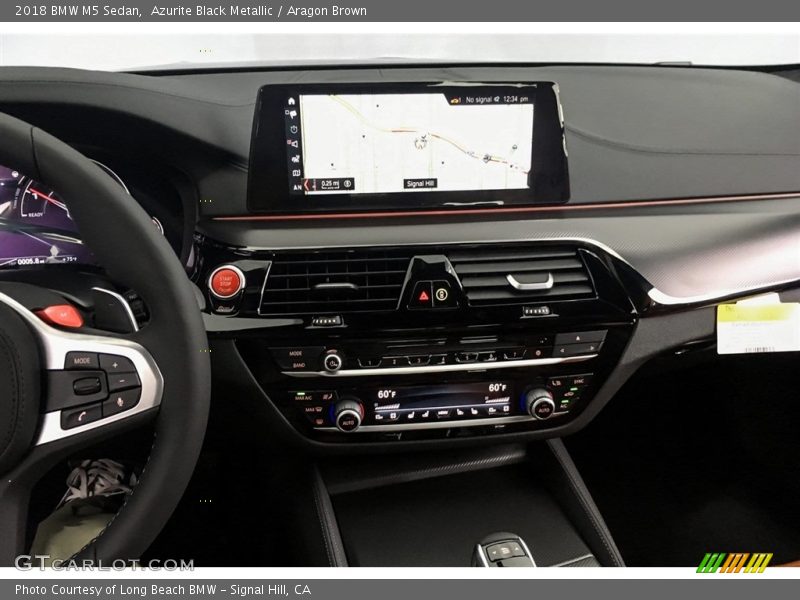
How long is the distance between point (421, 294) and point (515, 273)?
6.6 inches

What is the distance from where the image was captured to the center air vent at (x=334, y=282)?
99 cm

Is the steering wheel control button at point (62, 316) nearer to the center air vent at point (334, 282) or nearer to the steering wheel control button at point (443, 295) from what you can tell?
the center air vent at point (334, 282)

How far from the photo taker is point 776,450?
1.52 m

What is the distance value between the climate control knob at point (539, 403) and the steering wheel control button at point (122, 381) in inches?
26.1

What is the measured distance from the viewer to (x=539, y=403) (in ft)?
3.58

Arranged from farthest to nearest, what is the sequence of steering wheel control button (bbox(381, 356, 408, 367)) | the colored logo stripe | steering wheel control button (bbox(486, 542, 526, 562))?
1. the colored logo stripe
2. steering wheel control button (bbox(381, 356, 408, 367))
3. steering wheel control button (bbox(486, 542, 526, 562))

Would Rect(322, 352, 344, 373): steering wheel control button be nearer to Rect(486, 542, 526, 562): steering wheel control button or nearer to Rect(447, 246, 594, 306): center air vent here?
Rect(447, 246, 594, 306): center air vent

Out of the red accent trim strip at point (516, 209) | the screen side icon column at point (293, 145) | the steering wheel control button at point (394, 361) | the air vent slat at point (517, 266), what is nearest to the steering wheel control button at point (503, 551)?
the steering wheel control button at point (394, 361)

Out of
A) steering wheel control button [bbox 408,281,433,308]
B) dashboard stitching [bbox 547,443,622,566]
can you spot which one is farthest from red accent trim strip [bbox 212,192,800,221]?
dashboard stitching [bbox 547,443,622,566]

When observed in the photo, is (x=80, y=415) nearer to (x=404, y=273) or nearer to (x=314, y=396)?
(x=314, y=396)

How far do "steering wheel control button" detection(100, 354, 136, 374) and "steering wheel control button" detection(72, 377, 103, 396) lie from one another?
18 millimetres

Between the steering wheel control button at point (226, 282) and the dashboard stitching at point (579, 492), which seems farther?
the dashboard stitching at point (579, 492)

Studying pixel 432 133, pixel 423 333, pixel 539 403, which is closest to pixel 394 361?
pixel 423 333

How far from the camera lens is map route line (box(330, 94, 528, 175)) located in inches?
38.4
